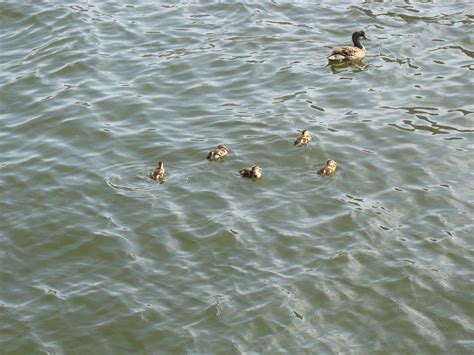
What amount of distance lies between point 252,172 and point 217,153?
0.82m

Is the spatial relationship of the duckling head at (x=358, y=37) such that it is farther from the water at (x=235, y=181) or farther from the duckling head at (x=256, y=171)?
the duckling head at (x=256, y=171)

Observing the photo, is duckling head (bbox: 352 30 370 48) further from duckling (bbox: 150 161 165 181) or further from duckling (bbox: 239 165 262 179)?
duckling (bbox: 150 161 165 181)

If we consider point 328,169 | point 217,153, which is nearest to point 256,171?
point 217,153

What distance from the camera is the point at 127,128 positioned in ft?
53.5

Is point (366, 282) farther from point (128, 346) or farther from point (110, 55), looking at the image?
point (110, 55)

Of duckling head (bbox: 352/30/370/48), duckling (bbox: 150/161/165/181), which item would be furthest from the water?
duckling head (bbox: 352/30/370/48)

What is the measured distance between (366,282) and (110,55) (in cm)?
921

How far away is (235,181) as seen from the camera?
47.4 feet

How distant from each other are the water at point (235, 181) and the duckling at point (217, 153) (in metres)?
0.15

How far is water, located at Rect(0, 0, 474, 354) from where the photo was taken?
11461 millimetres

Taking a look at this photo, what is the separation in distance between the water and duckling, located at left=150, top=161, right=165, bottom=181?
0.36 feet

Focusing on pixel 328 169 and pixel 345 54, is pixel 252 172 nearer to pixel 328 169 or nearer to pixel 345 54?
pixel 328 169

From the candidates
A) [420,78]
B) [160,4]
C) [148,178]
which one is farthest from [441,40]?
[148,178]

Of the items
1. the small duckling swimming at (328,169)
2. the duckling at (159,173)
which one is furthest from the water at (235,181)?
the small duckling swimming at (328,169)
